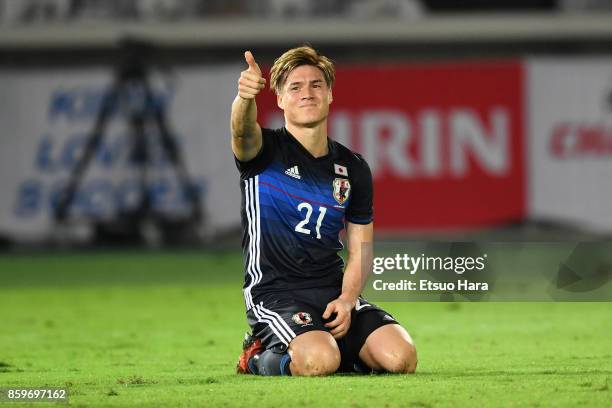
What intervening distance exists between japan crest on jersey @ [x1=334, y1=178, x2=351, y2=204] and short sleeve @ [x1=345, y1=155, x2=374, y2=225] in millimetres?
60

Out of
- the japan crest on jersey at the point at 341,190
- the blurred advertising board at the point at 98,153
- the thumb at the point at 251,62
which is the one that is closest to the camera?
the thumb at the point at 251,62

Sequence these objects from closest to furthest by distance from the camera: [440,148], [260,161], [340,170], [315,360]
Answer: [315,360] → [260,161] → [340,170] → [440,148]

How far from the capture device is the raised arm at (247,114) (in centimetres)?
731

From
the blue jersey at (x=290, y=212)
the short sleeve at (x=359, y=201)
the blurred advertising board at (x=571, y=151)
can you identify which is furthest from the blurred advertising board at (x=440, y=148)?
the blue jersey at (x=290, y=212)

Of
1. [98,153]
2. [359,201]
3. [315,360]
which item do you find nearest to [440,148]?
[98,153]

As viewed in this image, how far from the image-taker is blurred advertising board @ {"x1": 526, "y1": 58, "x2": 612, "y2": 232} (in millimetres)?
24359

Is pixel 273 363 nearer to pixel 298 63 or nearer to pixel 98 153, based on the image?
pixel 298 63

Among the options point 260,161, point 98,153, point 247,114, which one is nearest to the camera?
point 247,114

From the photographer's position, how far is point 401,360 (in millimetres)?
7898

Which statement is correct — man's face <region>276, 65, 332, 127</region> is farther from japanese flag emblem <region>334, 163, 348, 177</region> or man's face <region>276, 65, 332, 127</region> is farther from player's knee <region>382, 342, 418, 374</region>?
player's knee <region>382, 342, 418, 374</region>

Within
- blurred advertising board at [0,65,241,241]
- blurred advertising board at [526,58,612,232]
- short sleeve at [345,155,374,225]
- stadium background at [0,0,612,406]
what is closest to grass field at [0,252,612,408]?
short sleeve at [345,155,374,225]

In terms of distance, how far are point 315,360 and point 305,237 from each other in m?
0.77

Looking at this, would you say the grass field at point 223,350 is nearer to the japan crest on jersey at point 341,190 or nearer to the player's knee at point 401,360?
the player's knee at point 401,360

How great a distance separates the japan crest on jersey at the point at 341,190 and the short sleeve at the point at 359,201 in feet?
0.20
